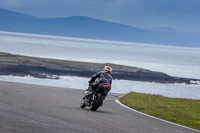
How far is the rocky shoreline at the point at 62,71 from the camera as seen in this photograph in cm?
8456

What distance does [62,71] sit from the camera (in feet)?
313

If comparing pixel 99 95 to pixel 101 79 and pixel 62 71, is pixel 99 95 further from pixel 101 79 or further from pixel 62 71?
pixel 62 71

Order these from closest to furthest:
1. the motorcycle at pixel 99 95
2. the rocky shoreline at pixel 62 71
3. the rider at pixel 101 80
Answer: the motorcycle at pixel 99 95, the rider at pixel 101 80, the rocky shoreline at pixel 62 71

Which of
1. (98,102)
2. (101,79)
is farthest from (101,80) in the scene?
(98,102)

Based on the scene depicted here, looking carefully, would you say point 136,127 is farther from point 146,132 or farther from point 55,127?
point 55,127

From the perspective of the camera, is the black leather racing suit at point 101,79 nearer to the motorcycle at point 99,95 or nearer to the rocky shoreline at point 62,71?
the motorcycle at point 99,95

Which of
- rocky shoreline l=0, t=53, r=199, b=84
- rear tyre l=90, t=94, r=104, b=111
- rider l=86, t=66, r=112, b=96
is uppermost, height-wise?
rocky shoreline l=0, t=53, r=199, b=84

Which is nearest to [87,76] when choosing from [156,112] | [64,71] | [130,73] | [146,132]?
[64,71]

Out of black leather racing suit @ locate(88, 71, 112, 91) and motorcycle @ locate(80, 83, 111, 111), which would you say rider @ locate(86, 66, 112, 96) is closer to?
black leather racing suit @ locate(88, 71, 112, 91)

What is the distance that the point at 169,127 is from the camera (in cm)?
1424

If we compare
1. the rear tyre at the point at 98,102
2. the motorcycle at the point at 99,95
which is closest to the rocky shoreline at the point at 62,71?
the motorcycle at the point at 99,95

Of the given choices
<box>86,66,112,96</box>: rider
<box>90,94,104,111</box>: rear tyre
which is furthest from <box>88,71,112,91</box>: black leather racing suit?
<box>90,94,104,111</box>: rear tyre

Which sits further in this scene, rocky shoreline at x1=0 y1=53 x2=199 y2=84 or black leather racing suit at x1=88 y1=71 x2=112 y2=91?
rocky shoreline at x1=0 y1=53 x2=199 y2=84

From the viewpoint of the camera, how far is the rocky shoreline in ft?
277
